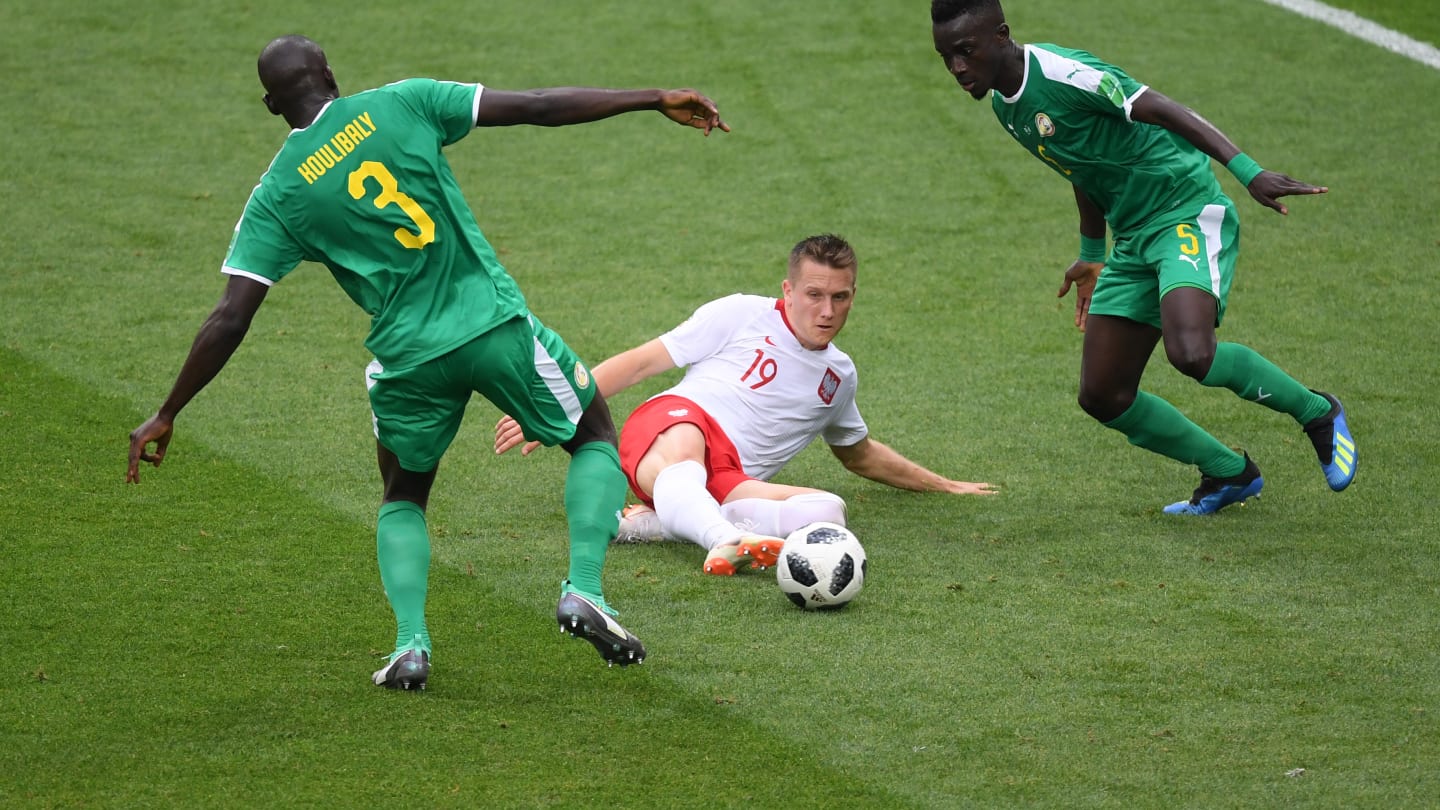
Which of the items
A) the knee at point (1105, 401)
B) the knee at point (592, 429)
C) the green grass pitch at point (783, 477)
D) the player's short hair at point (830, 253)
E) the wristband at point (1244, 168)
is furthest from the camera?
the knee at point (1105, 401)

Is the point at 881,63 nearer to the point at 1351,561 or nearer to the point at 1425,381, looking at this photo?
the point at 1425,381

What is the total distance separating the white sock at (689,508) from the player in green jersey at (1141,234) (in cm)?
155

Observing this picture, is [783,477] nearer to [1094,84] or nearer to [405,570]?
[1094,84]

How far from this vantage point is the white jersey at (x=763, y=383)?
617 centimetres

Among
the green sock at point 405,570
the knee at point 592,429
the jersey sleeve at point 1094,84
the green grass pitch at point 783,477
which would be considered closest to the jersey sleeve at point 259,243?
the green sock at point 405,570

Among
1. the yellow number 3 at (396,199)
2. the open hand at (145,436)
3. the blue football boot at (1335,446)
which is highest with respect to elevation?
the yellow number 3 at (396,199)

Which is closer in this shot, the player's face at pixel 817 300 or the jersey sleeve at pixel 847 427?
the player's face at pixel 817 300

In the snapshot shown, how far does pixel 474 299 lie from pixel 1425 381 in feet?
17.4

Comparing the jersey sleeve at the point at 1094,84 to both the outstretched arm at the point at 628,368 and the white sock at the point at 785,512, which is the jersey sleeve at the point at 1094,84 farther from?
the outstretched arm at the point at 628,368

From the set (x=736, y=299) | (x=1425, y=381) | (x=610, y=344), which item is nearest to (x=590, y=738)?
(x=736, y=299)

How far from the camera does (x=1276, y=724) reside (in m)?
4.27

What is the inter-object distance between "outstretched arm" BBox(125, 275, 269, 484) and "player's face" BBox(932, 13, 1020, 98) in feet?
8.73

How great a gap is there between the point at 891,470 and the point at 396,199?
112 inches

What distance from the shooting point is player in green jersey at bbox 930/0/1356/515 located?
18.6ft
